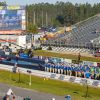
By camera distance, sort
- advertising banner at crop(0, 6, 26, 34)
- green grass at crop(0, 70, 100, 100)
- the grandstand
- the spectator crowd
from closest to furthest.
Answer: green grass at crop(0, 70, 100, 100), the spectator crowd, the grandstand, advertising banner at crop(0, 6, 26, 34)

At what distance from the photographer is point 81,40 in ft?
161

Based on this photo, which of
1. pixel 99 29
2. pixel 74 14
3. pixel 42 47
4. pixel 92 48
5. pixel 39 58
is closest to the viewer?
pixel 39 58

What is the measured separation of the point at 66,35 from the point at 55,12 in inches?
4673

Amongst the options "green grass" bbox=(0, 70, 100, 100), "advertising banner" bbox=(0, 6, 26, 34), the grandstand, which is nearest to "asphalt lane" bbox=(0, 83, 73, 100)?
"green grass" bbox=(0, 70, 100, 100)

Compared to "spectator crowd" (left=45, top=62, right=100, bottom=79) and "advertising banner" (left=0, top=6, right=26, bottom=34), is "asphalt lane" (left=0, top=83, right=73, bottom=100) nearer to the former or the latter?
"spectator crowd" (left=45, top=62, right=100, bottom=79)

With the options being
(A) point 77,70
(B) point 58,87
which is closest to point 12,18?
(A) point 77,70

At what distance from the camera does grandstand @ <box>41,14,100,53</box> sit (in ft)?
143

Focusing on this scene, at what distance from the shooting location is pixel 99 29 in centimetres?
5366

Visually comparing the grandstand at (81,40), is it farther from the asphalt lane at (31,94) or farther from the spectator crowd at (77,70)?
the asphalt lane at (31,94)

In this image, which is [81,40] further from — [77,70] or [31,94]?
[31,94]

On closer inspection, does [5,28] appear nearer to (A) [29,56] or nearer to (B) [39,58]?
(A) [29,56]

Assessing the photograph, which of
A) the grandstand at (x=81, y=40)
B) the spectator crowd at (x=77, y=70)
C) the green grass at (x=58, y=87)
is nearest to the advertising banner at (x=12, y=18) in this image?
the grandstand at (x=81, y=40)

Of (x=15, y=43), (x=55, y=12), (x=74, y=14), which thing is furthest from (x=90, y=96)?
(x=55, y=12)

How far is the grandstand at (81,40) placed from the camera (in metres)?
43.6
